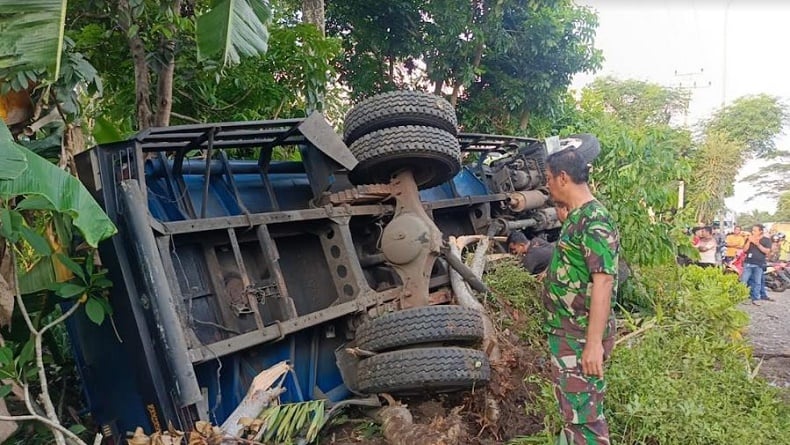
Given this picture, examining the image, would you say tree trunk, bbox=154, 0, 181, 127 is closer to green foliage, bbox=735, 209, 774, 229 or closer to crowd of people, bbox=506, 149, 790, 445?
crowd of people, bbox=506, 149, 790, 445

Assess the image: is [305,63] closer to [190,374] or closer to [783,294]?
[190,374]

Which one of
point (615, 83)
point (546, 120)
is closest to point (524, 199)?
point (546, 120)

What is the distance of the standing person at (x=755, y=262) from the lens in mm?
10859

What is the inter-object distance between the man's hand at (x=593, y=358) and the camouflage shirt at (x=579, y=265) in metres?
0.14

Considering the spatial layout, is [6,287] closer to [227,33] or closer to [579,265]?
[227,33]

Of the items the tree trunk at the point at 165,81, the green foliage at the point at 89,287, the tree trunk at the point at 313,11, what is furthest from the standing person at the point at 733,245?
the green foliage at the point at 89,287

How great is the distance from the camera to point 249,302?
3.04m

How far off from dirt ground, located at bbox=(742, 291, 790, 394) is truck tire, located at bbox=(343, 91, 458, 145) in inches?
125

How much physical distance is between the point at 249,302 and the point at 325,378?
26.6 inches

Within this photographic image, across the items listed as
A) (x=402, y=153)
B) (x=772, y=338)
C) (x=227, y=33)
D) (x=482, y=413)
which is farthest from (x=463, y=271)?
(x=772, y=338)

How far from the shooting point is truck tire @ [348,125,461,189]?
3541 millimetres

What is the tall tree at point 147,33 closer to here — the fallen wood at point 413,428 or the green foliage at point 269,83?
the green foliage at point 269,83

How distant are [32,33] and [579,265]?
2.54 metres

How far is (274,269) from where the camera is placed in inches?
122
